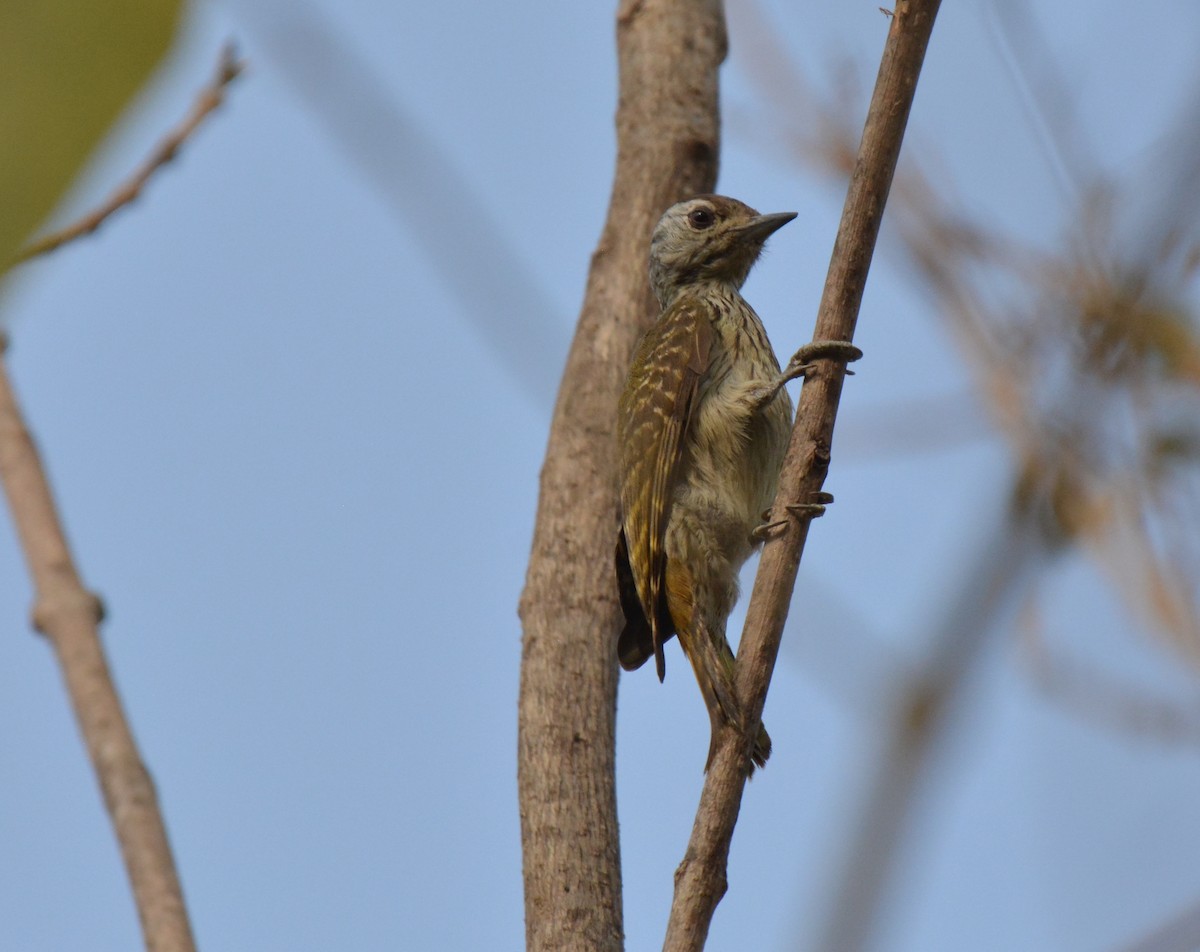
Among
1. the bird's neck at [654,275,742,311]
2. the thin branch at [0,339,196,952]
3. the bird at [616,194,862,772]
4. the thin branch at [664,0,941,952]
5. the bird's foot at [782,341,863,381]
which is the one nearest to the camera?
the thin branch at [0,339,196,952]

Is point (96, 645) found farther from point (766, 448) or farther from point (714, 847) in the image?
point (766, 448)

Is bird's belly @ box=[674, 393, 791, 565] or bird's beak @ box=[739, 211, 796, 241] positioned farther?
bird's beak @ box=[739, 211, 796, 241]

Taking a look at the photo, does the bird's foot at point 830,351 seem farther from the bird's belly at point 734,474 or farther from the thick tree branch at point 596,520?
the bird's belly at point 734,474

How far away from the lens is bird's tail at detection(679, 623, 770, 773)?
263 cm

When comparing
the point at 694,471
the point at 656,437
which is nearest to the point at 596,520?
the point at 656,437

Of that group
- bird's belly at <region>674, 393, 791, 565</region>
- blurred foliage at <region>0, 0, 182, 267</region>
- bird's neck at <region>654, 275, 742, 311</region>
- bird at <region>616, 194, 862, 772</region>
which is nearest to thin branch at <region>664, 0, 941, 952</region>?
bird at <region>616, 194, 862, 772</region>

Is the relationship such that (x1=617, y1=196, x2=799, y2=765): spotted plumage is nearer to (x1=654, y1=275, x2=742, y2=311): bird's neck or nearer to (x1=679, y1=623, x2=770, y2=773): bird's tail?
(x1=679, y1=623, x2=770, y2=773): bird's tail

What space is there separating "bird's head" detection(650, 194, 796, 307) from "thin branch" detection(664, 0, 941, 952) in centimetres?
228

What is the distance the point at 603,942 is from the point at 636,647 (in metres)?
0.96

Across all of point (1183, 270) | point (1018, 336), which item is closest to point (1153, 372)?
point (1018, 336)

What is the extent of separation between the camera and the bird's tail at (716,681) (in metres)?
2.63

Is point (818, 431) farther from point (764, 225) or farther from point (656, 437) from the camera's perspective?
point (764, 225)

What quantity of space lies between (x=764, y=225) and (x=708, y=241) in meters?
0.21

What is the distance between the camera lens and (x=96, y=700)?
1.81 m
